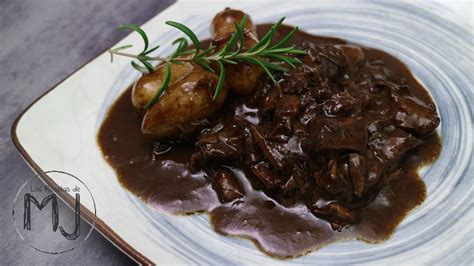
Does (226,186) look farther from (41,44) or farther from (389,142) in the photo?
(41,44)

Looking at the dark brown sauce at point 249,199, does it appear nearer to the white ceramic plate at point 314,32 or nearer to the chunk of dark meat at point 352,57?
the white ceramic plate at point 314,32

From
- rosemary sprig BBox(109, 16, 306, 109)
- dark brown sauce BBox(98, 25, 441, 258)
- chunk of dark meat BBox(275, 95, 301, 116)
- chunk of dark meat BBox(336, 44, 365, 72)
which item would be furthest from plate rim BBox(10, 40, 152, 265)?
chunk of dark meat BBox(336, 44, 365, 72)

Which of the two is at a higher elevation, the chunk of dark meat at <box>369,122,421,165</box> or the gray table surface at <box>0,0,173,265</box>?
the chunk of dark meat at <box>369,122,421,165</box>

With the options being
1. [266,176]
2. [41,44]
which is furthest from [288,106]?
[41,44]

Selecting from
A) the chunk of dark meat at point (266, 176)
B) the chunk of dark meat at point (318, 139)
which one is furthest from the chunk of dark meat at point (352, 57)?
the chunk of dark meat at point (266, 176)

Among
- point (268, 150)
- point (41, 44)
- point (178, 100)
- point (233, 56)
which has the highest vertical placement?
point (233, 56)

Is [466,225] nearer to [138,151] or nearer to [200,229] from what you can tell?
[200,229]

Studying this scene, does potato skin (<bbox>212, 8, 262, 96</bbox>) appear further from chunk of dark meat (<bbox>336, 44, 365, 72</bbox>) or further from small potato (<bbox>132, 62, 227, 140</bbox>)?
chunk of dark meat (<bbox>336, 44, 365, 72</bbox>)
